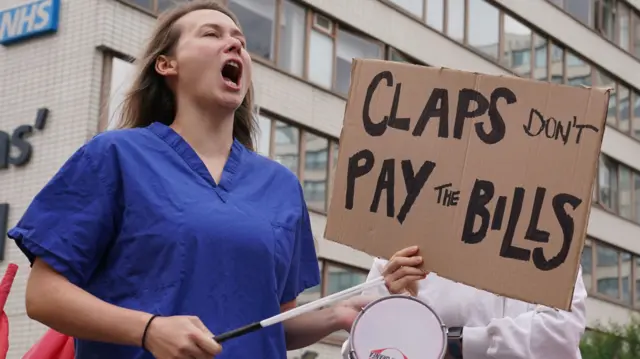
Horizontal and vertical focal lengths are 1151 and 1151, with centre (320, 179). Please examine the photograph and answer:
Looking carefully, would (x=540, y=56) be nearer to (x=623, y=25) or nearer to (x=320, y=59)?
(x=623, y=25)

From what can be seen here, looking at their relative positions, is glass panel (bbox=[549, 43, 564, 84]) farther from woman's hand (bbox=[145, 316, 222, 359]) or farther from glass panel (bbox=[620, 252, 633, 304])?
woman's hand (bbox=[145, 316, 222, 359])

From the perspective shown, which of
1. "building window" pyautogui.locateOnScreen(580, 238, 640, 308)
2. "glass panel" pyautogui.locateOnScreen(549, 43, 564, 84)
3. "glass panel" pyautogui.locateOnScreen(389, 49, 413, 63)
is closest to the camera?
"glass panel" pyautogui.locateOnScreen(389, 49, 413, 63)

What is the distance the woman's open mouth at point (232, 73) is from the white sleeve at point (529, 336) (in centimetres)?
105

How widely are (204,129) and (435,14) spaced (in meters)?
16.8

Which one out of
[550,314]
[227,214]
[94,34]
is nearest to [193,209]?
[227,214]

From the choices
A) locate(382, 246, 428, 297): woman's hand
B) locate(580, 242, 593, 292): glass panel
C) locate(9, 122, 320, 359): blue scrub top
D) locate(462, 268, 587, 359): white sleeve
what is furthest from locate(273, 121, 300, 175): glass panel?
locate(9, 122, 320, 359): blue scrub top

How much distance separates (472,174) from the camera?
2584 mm

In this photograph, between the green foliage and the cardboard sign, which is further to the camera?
the green foliage

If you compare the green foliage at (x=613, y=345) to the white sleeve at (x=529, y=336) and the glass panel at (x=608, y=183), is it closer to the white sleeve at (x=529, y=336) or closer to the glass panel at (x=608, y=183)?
the glass panel at (x=608, y=183)

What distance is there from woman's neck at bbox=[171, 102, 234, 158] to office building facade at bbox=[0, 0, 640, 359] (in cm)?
501

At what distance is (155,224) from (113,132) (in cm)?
26

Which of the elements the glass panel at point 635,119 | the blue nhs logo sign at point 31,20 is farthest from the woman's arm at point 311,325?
the glass panel at point 635,119

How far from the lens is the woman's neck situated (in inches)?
98.2

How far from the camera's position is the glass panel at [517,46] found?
2098cm
